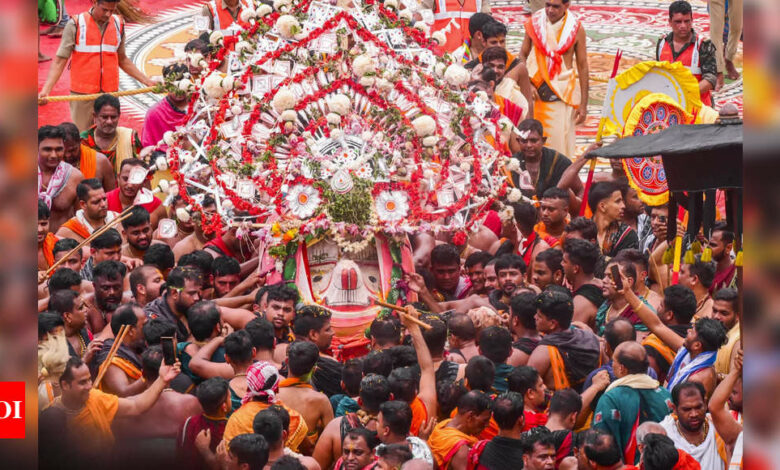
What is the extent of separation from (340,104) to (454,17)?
448 centimetres

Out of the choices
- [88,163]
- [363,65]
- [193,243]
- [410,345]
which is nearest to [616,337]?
[410,345]

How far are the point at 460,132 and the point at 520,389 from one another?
258cm

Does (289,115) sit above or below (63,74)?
below

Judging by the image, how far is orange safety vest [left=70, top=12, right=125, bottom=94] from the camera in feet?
32.5

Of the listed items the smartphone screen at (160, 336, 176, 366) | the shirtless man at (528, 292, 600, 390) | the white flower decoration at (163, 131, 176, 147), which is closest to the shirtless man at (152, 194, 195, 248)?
the white flower decoration at (163, 131, 176, 147)

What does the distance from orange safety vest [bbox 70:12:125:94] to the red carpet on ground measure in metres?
0.92

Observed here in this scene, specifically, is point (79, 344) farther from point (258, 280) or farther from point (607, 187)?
point (607, 187)

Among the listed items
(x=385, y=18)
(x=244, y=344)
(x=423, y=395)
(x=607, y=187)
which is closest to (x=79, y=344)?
(x=244, y=344)

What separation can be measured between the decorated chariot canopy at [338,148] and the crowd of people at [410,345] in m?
0.26

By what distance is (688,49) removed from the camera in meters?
10.3

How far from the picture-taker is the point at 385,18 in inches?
291

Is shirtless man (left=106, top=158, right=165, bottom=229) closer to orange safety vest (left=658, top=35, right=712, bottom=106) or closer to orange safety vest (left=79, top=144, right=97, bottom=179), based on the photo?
orange safety vest (left=79, top=144, right=97, bottom=179)

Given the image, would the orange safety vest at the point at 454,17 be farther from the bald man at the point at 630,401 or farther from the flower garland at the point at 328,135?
the bald man at the point at 630,401

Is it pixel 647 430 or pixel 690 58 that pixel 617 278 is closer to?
pixel 647 430
